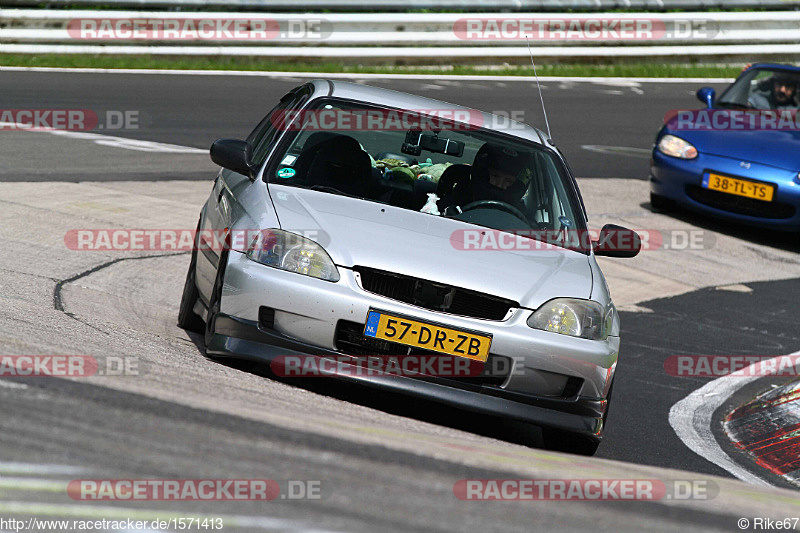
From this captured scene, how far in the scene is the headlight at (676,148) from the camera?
36.3 ft

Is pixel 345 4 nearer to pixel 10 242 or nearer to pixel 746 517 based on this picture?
pixel 10 242

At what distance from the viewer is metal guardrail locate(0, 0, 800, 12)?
17156 millimetres

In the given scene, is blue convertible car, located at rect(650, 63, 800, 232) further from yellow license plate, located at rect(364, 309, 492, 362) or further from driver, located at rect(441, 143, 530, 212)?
yellow license plate, located at rect(364, 309, 492, 362)

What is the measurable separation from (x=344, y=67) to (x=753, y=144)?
8.90 meters

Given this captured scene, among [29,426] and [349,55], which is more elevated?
[29,426]

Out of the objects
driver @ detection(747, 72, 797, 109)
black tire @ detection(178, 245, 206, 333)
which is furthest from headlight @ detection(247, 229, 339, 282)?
driver @ detection(747, 72, 797, 109)

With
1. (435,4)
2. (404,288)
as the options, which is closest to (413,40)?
(435,4)

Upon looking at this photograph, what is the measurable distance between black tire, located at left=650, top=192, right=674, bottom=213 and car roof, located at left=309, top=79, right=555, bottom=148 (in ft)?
17.4

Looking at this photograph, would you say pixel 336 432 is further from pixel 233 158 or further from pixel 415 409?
pixel 233 158

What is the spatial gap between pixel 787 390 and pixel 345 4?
13185 millimetres

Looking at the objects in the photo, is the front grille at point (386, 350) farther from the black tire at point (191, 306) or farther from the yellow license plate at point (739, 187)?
the yellow license plate at point (739, 187)

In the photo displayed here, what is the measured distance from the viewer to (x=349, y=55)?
1850cm

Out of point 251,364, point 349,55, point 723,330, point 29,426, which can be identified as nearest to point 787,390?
point 723,330

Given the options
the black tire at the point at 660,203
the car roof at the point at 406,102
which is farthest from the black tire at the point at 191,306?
the black tire at the point at 660,203
